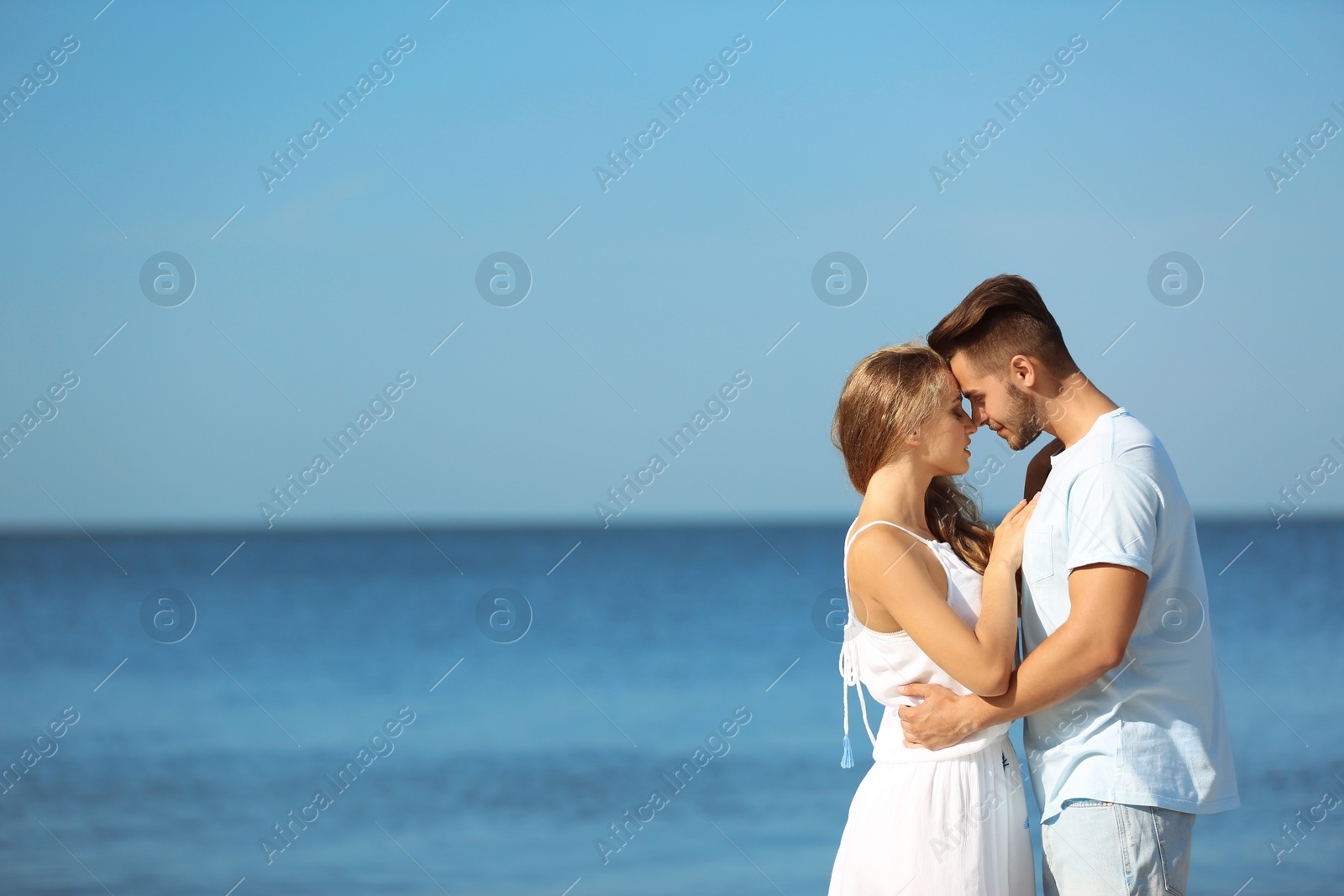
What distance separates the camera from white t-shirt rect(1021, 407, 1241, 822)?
249 cm

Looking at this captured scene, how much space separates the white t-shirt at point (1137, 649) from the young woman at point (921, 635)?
15 cm

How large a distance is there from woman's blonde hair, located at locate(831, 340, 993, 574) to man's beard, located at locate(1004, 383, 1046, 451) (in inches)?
7.3

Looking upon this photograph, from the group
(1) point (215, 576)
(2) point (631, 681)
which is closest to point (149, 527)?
(1) point (215, 576)

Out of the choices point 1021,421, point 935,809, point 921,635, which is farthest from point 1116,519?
point 935,809

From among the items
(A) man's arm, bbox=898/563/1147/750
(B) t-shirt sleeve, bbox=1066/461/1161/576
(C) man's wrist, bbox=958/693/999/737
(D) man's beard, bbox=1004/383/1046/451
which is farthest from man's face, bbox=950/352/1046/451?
(C) man's wrist, bbox=958/693/999/737

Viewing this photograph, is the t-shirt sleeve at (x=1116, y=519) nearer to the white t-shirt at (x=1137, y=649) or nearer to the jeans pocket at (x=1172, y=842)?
the white t-shirt at (x=1137, y=649)

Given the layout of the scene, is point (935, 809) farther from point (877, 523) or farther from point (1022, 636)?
point (877, 523)

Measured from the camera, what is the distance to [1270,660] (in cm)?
1587

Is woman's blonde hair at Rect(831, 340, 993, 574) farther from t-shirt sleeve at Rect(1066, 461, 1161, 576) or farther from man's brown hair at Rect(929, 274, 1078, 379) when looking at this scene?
t-shirt sleeve at Rect(1066, 461, 1161, 576)

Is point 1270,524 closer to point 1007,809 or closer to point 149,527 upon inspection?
point 1007,809

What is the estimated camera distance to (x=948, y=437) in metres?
2.96

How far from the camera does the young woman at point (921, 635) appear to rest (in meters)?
2.71

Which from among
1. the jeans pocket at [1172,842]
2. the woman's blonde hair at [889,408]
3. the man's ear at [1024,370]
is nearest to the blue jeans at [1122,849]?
the jeans pocket at [1172,842]

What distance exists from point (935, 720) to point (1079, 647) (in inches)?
17.1
